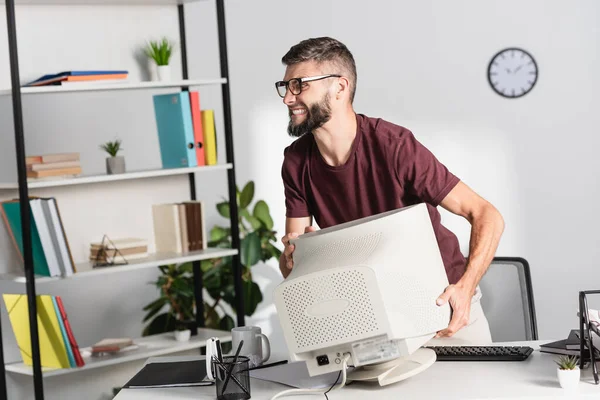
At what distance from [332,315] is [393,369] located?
301mm

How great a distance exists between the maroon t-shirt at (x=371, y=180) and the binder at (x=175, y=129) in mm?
1192

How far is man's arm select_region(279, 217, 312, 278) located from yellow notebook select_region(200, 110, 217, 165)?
124cm

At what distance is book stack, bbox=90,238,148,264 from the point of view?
370 cm

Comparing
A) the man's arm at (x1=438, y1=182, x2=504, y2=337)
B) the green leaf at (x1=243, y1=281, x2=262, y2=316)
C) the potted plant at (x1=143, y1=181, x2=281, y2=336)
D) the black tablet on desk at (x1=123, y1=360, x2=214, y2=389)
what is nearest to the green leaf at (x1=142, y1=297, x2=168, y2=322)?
the potted plant at (x1=143, y1=181, x2=281, y2=336)

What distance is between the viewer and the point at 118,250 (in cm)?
371

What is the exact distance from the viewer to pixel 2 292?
375 centimetres

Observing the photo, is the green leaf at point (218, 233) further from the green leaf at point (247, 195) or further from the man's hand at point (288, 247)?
the man's hand at point (288, 247)

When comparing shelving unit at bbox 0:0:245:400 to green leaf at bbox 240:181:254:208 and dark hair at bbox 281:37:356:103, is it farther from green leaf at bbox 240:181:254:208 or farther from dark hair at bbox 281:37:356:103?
dark hair at bbox 281:37:356:103

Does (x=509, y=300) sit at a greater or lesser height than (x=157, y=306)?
greater

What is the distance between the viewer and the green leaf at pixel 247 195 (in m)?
4.61

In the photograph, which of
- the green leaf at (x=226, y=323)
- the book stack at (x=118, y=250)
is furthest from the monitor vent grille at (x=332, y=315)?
the green leaf at (x=226, y=323)

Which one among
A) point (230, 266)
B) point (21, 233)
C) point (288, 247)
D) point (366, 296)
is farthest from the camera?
point (230, 266)

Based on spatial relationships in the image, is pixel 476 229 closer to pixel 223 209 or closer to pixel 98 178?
pixel 98 178

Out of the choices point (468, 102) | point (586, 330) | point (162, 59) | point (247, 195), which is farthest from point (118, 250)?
point (468, 102)
